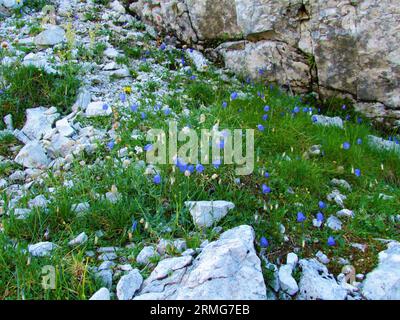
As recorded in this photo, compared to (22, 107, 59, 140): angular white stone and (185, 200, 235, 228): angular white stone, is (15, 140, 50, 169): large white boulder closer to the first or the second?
(22, 107, 59, 140): angular white stone

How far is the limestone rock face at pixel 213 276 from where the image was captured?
2.88 metres

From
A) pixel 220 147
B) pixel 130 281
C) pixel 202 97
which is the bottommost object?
pixel 130 281

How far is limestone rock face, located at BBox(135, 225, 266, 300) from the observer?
9.44 feet

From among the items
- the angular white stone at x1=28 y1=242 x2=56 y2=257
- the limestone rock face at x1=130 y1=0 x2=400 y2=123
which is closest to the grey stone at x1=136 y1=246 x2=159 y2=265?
the angular white stone at x1=28 y1=242 x2=56 y2=257

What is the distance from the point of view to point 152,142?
15.8ft

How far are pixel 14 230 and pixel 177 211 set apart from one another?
53.7 inches

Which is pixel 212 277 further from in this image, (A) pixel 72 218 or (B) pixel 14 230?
(B) pixel 14 230

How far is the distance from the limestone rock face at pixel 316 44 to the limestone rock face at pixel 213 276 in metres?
3.81

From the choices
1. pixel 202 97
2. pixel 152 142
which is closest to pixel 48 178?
pixel 152 142

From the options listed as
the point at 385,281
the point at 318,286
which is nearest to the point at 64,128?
the point at 318,286

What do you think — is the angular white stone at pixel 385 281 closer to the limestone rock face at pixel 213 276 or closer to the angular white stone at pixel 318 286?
the angular white stone at pixel 318 286

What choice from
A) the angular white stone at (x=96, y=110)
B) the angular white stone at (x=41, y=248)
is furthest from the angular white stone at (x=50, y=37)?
the angular white stone at (x=41, y=248)

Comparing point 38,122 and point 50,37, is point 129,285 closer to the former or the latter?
point 38,122

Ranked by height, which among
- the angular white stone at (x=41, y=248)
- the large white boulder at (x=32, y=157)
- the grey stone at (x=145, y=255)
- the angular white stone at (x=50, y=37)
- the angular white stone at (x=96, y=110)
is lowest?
the grey stone at (x=145, y=255)
